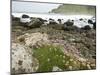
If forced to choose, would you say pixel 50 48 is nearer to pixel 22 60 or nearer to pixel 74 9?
pixel 22 60

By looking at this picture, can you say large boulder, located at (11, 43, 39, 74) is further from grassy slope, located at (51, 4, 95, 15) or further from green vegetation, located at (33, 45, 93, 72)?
grassy slope, located at (51, 4, 95, 15)

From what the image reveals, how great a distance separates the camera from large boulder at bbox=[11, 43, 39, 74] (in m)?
2.23

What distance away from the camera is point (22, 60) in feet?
7.41

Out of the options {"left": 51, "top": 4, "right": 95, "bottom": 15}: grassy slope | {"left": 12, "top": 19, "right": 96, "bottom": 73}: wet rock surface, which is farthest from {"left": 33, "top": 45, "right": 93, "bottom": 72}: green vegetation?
{"left": 51, "top": 4, "right": 95, "bottom": 15}: grassy slope

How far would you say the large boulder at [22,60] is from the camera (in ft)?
7.32

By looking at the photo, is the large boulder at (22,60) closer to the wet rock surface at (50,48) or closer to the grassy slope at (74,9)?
the wet rock surface at (50,48)

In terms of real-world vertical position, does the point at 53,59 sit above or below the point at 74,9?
below

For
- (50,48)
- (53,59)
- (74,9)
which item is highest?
(74,9)

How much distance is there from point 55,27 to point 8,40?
57 cm

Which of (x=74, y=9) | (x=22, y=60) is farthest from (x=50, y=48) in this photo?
(x=74, y=9)

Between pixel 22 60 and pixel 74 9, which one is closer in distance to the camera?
pixel 22 60

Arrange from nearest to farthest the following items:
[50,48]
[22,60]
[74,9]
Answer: [22,60], [50,48], [74,9]

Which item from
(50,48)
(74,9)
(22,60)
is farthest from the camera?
(74,9)

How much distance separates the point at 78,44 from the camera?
2.48m
